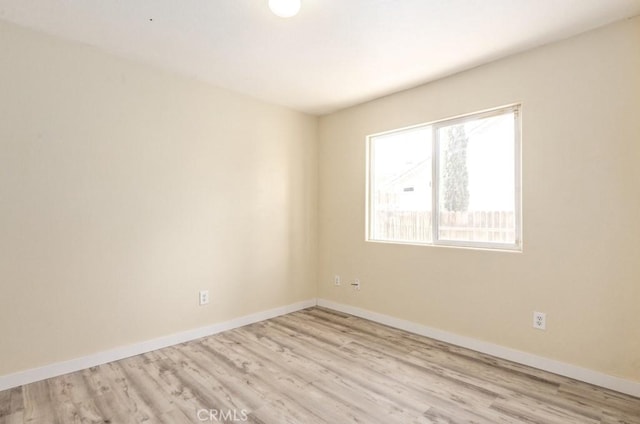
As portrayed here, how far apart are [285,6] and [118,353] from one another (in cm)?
277

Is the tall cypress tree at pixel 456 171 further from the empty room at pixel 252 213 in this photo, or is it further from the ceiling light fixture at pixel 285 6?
the ceiling light fixture at pixel 285 6

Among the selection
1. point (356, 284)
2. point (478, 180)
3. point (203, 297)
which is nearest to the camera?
point (478, 180)

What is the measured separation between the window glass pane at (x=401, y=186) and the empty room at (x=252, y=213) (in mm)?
25

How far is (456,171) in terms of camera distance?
300 centimetres

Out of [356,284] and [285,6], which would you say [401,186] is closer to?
[356,284]

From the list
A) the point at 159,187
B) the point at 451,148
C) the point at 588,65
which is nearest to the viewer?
the point at 588,65

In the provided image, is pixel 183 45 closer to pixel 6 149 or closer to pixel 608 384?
pixel 6 149

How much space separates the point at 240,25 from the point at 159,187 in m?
1.49

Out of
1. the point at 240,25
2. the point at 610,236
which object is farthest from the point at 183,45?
the point at 610,236

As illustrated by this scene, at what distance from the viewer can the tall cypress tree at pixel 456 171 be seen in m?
2.94

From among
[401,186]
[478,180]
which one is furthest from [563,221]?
[401,186]

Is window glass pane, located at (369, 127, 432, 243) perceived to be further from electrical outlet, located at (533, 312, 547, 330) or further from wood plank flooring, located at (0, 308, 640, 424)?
wood plank flooring, located at (0, 308, 640, 424)

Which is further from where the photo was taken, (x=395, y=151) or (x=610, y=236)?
(x=395, y=151)

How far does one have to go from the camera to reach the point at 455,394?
208cm
